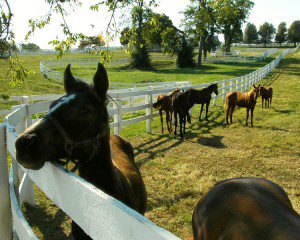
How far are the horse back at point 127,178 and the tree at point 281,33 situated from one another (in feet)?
407

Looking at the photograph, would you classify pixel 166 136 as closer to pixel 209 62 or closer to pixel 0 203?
pixel 0 203

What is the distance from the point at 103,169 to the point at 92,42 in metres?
5.12

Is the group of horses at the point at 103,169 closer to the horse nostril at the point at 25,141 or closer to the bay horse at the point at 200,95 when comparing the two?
the horse nostril at the point at 25,141

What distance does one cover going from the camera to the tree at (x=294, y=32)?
111m

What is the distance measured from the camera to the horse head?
181cm

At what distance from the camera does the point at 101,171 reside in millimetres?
2361

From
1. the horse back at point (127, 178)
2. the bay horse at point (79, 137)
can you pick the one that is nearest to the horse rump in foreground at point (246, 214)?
the horse back at point (127, 178)

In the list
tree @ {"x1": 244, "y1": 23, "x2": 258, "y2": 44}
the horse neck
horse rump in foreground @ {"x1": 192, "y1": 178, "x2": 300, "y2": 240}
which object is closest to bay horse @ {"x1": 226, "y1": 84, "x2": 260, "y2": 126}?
horse rump in foreground @ {"x1": 192, "y1": 178, "x2": 300, "y2": 240}

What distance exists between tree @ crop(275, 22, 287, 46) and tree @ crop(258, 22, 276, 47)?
367 centimetres

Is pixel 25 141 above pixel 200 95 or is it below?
above

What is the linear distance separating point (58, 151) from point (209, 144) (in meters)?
7.59

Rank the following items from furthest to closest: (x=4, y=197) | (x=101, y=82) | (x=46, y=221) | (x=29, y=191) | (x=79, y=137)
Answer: (x=29, y=191), (x=46, y=221), (x=4, y=197), (x=101, y=82), (x=79, y=137)

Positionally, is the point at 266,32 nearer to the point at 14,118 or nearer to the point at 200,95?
the point at 200,95

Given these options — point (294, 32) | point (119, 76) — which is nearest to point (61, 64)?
point (119, 76)
